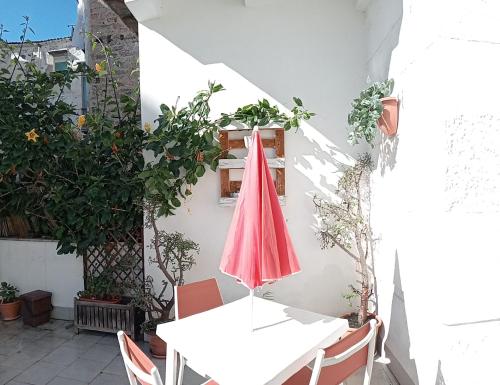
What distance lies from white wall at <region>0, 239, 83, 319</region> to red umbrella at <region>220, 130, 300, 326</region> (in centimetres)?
359

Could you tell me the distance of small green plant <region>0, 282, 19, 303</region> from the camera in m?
5.03

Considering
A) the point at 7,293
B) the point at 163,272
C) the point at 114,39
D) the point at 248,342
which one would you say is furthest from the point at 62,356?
the point at 114,39

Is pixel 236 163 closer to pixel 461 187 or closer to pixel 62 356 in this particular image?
pixel 461 187

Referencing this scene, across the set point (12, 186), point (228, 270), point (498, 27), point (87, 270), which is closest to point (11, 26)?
point (12, 186)

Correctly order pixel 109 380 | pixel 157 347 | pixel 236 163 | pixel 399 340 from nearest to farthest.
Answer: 1. pixel 399 340
2. pixel 109 380
3. pixel 157 347
4. pixel 236 163

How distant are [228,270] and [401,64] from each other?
7.70 ft

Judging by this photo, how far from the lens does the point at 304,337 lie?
230 centimetres

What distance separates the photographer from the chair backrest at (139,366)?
162 centimetres

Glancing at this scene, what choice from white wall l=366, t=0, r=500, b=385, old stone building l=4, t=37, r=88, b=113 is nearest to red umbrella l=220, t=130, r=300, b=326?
white wall l=366, t=0, r=500, b=385

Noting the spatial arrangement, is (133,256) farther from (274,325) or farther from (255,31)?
(255,31)

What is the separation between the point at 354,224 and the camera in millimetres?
3643

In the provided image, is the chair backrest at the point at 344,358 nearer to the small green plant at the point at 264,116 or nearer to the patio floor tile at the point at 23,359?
the small green plant at the point at 264,116

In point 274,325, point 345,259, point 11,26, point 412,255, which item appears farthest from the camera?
point 11,26

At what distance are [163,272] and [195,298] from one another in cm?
117
